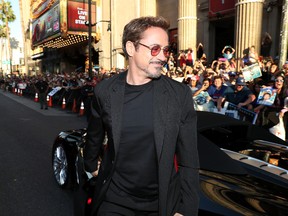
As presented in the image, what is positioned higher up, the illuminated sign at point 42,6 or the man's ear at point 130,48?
the illuminated sign at point 42,6

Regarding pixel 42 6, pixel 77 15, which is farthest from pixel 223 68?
pixel 42 6

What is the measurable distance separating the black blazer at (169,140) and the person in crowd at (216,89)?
19.2ft

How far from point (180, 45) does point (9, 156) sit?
11.7m

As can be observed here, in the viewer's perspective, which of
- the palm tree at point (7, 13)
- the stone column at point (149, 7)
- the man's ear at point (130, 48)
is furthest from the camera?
the palm tree at point (7, 13)

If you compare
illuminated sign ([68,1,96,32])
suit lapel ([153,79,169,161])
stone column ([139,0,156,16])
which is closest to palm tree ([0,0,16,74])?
illuminated sign ([68,1,96,32])

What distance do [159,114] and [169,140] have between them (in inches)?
6.2

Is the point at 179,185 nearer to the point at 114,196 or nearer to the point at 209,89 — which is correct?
the point at 114,196

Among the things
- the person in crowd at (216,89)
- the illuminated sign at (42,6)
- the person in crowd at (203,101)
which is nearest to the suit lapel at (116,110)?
the person in crowd at (203,101)

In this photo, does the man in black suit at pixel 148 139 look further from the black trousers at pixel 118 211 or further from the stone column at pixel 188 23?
the stone column at pixel 188 23

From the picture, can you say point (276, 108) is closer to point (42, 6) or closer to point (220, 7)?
point (220, 7)

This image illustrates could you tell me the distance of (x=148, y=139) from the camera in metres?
1.63

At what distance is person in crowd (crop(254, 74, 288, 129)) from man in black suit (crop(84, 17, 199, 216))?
486 cm

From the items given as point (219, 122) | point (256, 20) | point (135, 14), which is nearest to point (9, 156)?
point (219, 122)

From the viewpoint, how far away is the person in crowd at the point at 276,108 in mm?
5953
